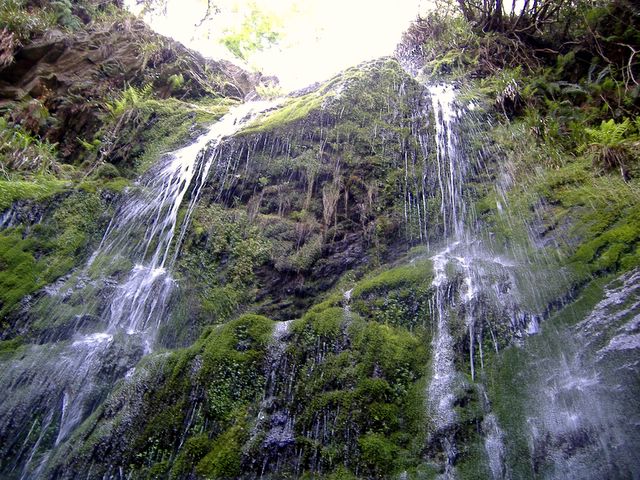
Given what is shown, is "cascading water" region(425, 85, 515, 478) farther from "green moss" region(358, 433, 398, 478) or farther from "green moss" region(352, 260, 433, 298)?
"green moss" region(358, 433, 398, 478)

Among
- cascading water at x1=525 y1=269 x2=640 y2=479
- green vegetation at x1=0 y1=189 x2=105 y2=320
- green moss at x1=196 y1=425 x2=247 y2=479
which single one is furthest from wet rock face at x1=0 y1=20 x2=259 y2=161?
cascading water at x1=525 y1=269 x2=640 y2=479

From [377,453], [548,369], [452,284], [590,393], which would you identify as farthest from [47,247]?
[590,393]

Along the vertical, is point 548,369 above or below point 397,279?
below

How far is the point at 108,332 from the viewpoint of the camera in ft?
19.0

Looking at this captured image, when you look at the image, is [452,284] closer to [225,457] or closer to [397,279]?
[397,279]

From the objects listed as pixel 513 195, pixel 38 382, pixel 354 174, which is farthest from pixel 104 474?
pixel 513 195

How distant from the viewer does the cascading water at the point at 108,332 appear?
4.82 metres

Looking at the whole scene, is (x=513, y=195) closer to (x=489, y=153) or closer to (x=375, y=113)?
(x=489, y=153)

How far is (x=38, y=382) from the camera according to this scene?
511cm

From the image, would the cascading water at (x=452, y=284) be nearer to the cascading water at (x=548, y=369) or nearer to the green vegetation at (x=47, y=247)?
the cascading water at (x=548, y=369)

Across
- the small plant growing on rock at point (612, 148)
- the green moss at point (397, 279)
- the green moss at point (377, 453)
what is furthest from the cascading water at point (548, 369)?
the small plant growing on rock at point (612, 148)

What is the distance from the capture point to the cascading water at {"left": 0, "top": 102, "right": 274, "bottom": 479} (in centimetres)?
482

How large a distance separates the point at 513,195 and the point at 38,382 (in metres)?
6.30

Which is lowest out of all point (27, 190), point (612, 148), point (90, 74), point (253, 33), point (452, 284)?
point (452, 284)
